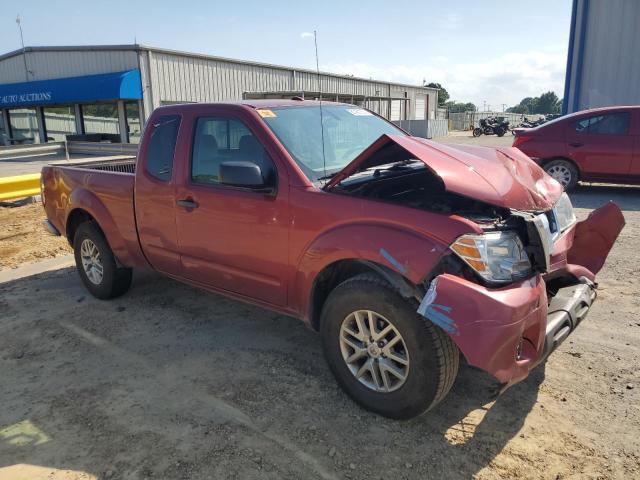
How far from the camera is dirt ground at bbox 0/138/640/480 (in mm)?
2639

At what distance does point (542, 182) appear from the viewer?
141 inches

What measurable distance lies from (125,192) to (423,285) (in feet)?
9.83


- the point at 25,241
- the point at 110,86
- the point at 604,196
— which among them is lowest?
the point at 25,241

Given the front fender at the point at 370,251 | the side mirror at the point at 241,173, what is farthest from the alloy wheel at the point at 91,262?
the front fender at the point at 370,251

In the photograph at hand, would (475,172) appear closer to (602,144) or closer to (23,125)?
(602,144)

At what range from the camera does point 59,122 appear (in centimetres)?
2981

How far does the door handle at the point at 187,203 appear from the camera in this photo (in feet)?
12.8

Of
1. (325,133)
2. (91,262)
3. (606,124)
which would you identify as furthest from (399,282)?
(606,124)

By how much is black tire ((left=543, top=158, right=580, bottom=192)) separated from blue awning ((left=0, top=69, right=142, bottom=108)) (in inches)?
769

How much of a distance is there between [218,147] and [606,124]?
8.14 m

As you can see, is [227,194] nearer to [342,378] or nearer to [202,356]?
[202,356]

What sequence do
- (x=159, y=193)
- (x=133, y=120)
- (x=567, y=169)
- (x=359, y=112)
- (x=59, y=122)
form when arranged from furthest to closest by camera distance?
(x=59, y=122) < (x=133, y=120) < (x=567, y=169) < (x=359, y=112) < (x=159, y=193)

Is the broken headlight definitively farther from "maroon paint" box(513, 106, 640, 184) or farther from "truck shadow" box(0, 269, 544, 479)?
"maroon paint" box(513, 106, 640, 184)

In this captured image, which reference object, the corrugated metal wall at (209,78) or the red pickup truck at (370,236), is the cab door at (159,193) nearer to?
the red pickup truck at (370,236)
